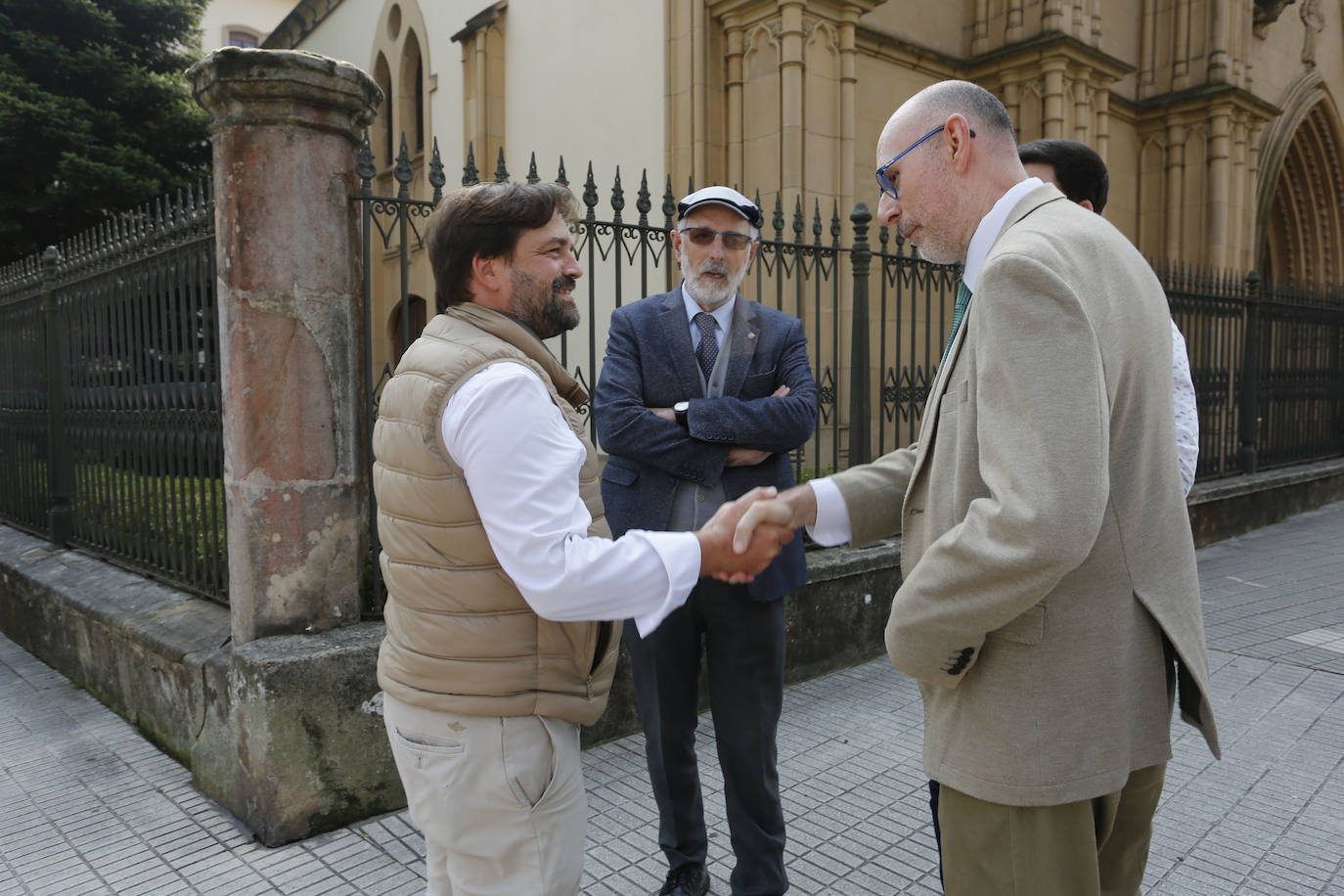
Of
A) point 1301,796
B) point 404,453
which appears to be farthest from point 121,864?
point 1301,796

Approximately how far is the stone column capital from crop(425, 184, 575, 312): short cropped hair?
6.05 ft

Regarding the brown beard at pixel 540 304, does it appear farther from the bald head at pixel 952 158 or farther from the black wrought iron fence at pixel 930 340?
the black wrought iron fence at pixel 930 340

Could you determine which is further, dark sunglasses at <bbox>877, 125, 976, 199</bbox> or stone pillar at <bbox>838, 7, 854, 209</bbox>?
stone pillar at <bbox>838, 7, 854, 209</bbox>

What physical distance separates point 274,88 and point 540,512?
2610 mm

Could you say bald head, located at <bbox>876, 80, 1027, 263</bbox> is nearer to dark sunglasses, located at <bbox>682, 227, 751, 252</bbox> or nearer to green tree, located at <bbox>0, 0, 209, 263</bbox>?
dark sunglasses, located at <bbox>682, 227, 751, 252</bbox>

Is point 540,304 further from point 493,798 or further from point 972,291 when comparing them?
point 493,798

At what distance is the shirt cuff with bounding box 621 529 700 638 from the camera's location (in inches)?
69.4

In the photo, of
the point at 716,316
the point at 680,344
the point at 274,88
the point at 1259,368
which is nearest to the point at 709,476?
the point at 680,344

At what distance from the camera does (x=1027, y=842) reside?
158 cm

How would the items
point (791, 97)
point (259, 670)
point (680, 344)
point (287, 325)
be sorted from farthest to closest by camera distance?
point (791, 97) → point (287, 325) → point (259, 670) → point (680, 344)

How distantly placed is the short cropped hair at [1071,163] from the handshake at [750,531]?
4.54ft

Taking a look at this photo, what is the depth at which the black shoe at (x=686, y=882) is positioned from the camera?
2.96 meters

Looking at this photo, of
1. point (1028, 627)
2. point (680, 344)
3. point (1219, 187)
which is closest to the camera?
point (1028, 627)

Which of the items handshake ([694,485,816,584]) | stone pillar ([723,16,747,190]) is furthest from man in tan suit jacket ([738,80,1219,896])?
stone pillar ([723,16,747,190])
